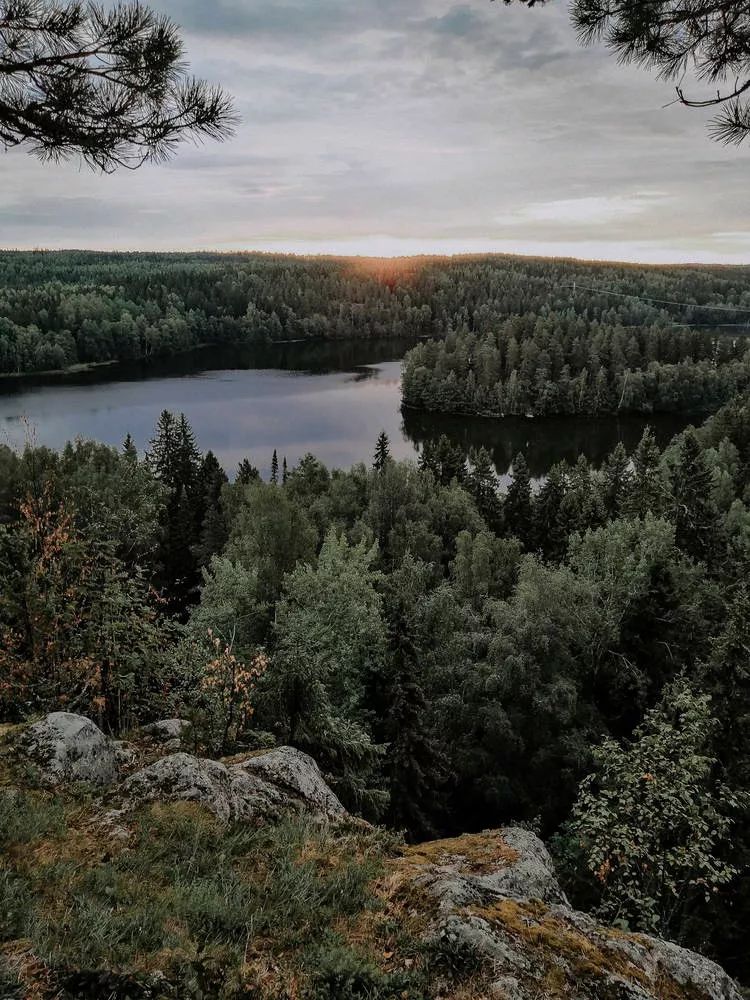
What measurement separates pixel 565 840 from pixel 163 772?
551 inches

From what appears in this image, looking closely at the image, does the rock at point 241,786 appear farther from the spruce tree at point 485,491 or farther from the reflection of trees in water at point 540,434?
the reflection of trees in water at point 540,434

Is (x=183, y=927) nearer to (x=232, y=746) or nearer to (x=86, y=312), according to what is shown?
(x=232, y=746)

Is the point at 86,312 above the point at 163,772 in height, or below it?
above

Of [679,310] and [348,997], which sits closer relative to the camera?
[348,997]

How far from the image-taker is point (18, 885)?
3.88m

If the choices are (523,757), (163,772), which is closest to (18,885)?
(163,772)

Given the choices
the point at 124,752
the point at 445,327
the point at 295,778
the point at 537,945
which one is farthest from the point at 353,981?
the point at 445,327

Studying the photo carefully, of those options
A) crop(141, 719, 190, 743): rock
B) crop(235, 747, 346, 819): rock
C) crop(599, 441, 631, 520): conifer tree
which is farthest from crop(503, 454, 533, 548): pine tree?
crop(235, 747, 346, 819): rock

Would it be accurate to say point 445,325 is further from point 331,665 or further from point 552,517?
point 331,665

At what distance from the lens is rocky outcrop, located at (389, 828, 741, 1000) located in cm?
364

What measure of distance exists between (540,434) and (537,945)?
87.8m

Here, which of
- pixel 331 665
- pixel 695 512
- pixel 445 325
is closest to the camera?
pixel 331 665

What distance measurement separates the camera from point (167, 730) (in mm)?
7191

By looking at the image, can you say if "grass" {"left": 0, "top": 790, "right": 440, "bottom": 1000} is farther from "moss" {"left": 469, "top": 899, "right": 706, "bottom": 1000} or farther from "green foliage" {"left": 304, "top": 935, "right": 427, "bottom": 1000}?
"moss" {"left": 469, "top": 899, "right": 706, "bottom": 1000}
